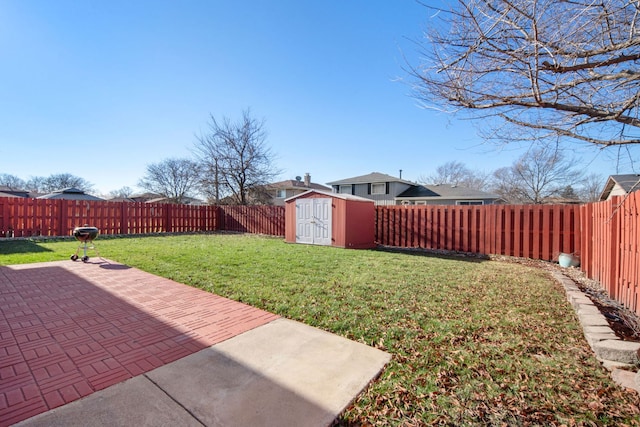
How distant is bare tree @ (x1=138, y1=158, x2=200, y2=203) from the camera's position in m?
35.0

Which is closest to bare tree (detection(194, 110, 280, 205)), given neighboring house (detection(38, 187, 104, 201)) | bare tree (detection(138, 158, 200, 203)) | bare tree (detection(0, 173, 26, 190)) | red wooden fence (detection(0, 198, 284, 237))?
red wooden fence (detection(0, 198, 284, 237))

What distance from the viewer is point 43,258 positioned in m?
7.20

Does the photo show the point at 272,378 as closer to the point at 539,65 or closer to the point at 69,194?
the point at 539,65

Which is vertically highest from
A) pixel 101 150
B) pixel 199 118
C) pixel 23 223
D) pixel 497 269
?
pixel 199 118

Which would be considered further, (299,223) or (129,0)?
(299,223)

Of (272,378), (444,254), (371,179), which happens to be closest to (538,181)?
(371,179)

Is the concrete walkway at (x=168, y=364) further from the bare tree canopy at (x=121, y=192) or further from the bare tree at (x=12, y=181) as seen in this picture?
the bare tree at (x=12, y=181)

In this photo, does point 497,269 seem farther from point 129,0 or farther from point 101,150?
point 101,150

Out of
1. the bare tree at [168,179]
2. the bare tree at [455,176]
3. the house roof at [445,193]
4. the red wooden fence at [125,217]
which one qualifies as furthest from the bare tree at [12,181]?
the bare tree at [455,176]

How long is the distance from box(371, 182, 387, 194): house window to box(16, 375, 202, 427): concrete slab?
94.6ft

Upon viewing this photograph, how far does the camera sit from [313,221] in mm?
11328

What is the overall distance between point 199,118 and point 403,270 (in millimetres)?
18723

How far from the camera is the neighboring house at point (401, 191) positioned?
85.1 feet

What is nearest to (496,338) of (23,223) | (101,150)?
(23,223)
